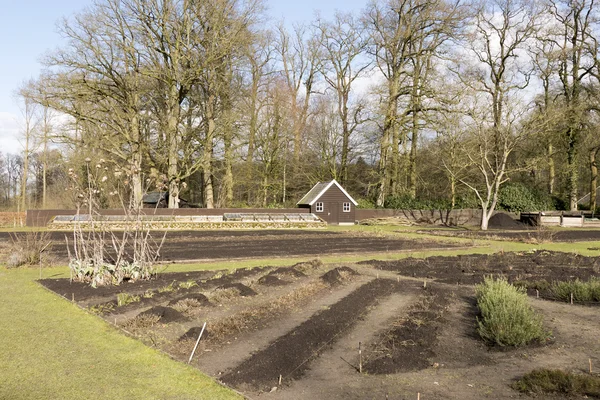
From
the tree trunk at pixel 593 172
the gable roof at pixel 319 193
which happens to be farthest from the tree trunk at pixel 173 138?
the tree trunk at pixel 593 172

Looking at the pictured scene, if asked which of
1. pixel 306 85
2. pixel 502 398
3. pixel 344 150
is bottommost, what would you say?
pixel 502 398

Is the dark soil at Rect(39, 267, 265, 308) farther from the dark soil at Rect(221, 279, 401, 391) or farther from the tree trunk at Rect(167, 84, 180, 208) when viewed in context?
the tree trunk at Rect(167, 84, 180, 208)

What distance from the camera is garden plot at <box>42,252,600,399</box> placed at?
6242 millimetres

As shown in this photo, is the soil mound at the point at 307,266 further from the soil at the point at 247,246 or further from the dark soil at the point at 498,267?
the soil at the point at 247,246

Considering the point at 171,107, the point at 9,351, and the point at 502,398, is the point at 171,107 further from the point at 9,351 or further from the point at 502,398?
the point at 502,398

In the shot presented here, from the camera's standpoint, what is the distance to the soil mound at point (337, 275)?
12602 millimetres

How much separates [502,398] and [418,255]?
14.0m

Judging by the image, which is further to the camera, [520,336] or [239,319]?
[239,319]

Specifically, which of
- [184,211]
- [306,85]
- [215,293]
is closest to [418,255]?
[215,293]

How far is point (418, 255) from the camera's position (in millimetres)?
19484

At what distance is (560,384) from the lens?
229 inches

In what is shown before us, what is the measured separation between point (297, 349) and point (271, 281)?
16.4ft

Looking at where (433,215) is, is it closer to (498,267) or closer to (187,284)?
(498,267)

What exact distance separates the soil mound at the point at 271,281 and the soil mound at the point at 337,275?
1132 millimetres
